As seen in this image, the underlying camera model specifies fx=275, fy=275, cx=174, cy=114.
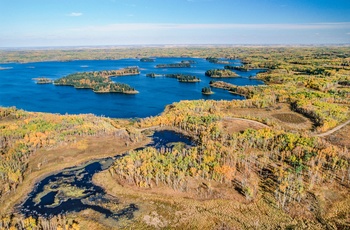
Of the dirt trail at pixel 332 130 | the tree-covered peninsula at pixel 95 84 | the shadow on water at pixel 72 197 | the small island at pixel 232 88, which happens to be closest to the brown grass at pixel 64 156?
the shadow on water at pixel 72 197

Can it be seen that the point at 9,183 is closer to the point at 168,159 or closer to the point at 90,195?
the point at 90,195

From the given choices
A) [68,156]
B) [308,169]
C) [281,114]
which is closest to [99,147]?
[68,156]

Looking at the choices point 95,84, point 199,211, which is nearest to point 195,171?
point 199,211

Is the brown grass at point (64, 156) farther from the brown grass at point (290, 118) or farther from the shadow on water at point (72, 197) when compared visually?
the brown grass at point (290, 118)

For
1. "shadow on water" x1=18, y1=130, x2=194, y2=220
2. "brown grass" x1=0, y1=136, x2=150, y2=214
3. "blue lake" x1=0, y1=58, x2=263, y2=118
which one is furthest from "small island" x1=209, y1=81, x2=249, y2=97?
"shadow on water" x1=18, y1=130, x2=194, y2=220

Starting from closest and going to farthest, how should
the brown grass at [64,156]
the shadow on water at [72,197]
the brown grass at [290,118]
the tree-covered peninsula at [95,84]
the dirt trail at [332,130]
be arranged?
1. the shadow on water at [72,197]
2. the brown grass at [64,156]
3. the dirt trail at [332,130]
4. the brown grass at [290,118]
5. the tree-covered peninsula at [95,84]

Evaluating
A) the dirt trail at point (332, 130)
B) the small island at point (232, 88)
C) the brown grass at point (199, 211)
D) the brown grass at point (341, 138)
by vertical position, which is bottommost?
the brown grass at point (199, 211)

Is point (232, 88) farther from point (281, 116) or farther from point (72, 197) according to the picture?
point (72, 197)
